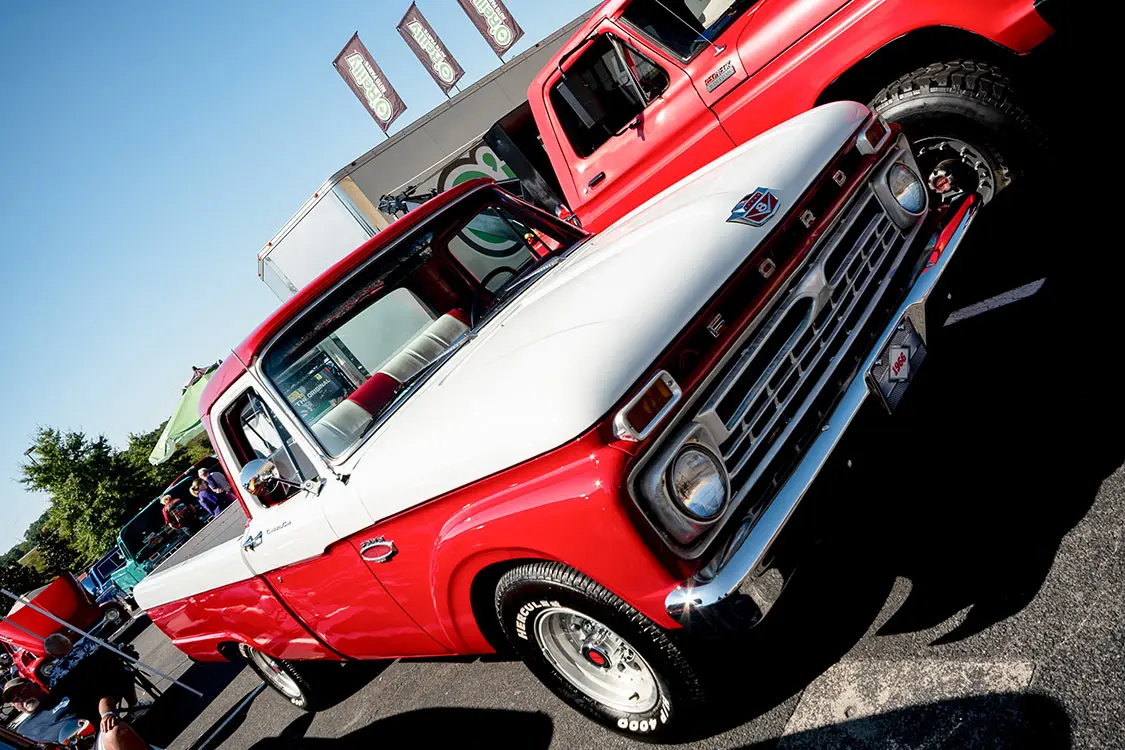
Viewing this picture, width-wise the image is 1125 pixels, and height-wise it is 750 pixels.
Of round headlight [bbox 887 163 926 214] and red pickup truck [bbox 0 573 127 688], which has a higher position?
red pickup truck [bbox 0 573 127 688]

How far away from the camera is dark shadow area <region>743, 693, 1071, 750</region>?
68.3 inches

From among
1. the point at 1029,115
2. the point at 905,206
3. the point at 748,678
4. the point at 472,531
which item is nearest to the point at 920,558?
the point at 748,678

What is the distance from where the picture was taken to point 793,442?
7.13 feet

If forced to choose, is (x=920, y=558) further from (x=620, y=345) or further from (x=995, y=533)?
(x=620, y=345)

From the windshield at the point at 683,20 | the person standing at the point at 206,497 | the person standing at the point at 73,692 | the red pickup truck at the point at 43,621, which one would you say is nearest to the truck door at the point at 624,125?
the windshield at the point at 683,20

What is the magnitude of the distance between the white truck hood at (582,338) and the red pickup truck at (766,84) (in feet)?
2.88

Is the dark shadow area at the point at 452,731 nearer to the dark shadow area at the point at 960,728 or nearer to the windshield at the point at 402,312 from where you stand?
the dark shadow area at the point at 960,728

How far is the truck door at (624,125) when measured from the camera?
441cm

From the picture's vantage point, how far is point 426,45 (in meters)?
20.7

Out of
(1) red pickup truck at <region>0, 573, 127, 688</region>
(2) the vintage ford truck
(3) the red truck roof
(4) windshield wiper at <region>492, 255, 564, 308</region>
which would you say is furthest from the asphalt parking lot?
(1) red pickup truck at <region>0, 573, 127, 688</region>

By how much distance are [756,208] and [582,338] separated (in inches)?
29.1

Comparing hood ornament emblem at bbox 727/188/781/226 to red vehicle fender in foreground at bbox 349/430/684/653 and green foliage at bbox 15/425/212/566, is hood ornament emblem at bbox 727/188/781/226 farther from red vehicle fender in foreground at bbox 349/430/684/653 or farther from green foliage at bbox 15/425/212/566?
green foliage at bbox 15/425/212/566

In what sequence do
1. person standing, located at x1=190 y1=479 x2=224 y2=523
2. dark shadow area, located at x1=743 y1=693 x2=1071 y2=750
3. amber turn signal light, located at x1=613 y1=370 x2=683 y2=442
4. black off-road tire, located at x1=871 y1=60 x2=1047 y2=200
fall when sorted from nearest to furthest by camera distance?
dark shadow area, located at x1=743 y1=693 x2=1071 y2=750 → amber turn signal light, located at x1=613 y1=370 x2=683 y2=442 → black off-road tire, located at x1=871 y1=60 x2=1047 y2=200 → person standing, located at x1=190 y1=479 x2=224 y2=523

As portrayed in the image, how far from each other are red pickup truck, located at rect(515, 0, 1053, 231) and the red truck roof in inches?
60.6
